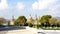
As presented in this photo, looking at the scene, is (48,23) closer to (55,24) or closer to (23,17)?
(55,24)

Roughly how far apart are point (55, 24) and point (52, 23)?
3.55ft

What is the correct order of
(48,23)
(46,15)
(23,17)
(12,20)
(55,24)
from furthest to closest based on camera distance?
(23,17), (12,20), (46,15), (48,23), (55,24)

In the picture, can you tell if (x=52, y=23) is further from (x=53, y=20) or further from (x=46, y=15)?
(x=46, y=15)

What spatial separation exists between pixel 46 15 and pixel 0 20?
50.0 feet

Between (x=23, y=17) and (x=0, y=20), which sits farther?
(x=23, y=17)

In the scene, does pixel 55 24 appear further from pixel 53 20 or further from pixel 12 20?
pixel 12 20

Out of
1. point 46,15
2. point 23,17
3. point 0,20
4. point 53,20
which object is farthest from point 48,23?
point 23,17

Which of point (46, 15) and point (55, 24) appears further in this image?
point (46, 15)

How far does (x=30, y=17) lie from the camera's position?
180 ft

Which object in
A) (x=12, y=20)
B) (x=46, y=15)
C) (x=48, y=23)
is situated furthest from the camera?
(x=12, y=20)

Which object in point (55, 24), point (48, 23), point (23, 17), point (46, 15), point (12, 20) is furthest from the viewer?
point (23, 17)

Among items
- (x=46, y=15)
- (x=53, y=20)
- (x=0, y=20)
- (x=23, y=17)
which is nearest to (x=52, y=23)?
(x=53, y=20)

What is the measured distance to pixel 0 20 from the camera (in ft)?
178

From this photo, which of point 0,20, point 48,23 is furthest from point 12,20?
point 48,23
